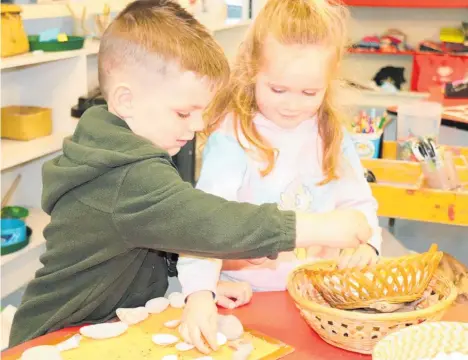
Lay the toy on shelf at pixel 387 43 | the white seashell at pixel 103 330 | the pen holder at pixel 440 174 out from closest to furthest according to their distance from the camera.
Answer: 1. the white seashell at pixel 103 330
2. the pen holder at pixel 440 174
3. the toy on shelf at pixel 387 43

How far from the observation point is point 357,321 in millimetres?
837

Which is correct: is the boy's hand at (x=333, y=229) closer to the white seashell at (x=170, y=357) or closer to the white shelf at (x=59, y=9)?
the white seashell at (x=170, y=357)

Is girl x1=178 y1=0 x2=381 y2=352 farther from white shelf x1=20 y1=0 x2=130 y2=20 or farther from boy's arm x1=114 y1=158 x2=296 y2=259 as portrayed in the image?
white shelf x1=20 y1=0 x2=130 y2=20

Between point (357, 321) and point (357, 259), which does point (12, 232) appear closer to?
point (357, 259)

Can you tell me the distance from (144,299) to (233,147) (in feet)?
1.06

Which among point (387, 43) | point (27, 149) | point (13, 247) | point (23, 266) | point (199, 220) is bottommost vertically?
point (23, 266)

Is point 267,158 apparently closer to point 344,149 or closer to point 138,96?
point 344,149

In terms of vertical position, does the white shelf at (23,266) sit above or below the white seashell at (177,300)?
below

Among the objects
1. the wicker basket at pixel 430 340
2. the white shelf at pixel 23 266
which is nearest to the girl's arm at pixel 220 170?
the wicker basket at pixel 430 340

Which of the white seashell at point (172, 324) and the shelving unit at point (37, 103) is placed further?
the shelving unit at point (37, 103)

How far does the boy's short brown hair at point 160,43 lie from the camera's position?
933 millimetres

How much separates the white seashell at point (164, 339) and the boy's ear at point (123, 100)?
31 centimetres

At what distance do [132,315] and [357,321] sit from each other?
0.32 meters

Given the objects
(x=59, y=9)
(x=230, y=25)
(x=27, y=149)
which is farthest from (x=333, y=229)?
(x=230, y=25)
